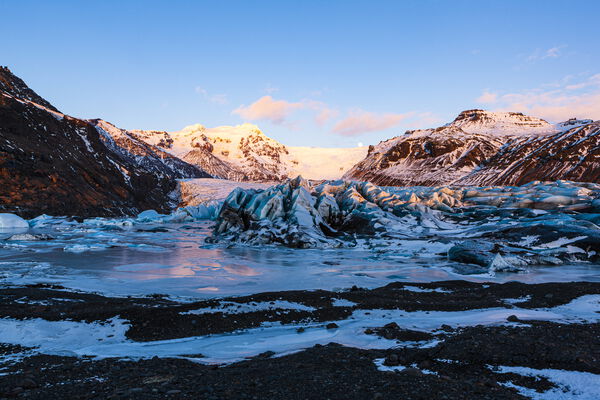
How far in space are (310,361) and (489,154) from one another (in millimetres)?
118659

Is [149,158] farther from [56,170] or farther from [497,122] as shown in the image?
[497,122]

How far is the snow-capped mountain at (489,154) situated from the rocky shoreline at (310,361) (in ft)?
285

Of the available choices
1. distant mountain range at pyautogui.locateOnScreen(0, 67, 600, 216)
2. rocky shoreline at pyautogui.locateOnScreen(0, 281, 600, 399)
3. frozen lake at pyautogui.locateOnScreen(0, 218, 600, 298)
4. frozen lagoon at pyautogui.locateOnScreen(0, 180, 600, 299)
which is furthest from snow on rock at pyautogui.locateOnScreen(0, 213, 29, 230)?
rocky shoreline at pyautogui.locateOnScreen(0, 281, 600, 399)

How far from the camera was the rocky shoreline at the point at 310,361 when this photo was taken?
3.65 m

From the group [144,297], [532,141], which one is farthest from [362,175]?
[144,297]

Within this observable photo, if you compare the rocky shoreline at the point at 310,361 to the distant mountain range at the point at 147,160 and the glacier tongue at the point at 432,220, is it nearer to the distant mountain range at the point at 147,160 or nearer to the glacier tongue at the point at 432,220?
the glacier tongue at the point at 432,220

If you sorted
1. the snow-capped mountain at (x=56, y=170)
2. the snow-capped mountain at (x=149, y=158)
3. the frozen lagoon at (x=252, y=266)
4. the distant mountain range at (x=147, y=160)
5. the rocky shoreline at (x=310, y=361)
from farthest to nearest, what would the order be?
the snow-capped mountain at (x=149, y=158)
the distant mountain range at (x=147, y=160)
the snow-capped mountain at (x=56, y=170)
the frozen lagoon at (x=252, y=266)
the rocky shoreline at (x=310, y=361)

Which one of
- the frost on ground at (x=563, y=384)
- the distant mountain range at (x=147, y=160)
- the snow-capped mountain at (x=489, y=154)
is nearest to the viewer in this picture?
the frost on ground at (x=563, y=384)

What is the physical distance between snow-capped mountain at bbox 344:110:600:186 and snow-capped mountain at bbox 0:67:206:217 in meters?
72.0

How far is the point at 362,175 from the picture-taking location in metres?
135

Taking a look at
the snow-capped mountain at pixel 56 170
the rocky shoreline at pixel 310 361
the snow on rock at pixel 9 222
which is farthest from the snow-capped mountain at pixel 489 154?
the snow on rock at pixel 9 222

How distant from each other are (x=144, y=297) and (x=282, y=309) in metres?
3.58

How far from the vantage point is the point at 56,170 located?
51844 millimetres

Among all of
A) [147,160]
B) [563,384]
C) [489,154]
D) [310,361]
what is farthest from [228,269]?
[147,160]
